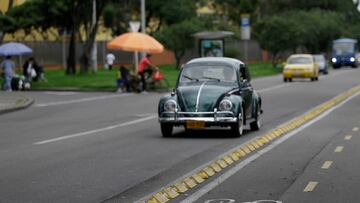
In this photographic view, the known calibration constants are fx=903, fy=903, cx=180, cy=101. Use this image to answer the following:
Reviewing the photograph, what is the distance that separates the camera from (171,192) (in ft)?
35.4

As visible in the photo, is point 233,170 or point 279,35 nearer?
point 233,170

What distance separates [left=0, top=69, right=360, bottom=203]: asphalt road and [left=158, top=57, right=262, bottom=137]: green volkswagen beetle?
365mm

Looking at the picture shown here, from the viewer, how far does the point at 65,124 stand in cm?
2206

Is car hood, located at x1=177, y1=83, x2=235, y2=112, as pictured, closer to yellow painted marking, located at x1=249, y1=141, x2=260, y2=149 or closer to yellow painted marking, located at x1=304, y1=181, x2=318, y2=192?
yellow painted marking, located at x1=249, y1=141, x2=260, y2=149

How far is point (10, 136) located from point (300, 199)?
10015mm

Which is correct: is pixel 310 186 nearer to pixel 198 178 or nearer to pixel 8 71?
pixel 198 178

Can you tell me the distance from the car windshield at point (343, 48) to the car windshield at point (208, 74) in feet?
215

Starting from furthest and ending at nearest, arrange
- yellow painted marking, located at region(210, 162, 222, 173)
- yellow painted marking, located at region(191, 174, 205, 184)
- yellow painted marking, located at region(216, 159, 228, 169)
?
yellow painted marking, located at region(216, 159, 228, 169) → yellow painted marking, located at region(210, 162, 222, 173) → yellow painted marking, located at region(191, 174, 205, 184)

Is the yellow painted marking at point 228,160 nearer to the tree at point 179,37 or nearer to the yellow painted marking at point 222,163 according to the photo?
the yellow painted marking at point 222,163

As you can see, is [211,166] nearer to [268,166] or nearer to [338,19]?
[268,166]

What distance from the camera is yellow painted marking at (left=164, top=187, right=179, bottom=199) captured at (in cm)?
1058

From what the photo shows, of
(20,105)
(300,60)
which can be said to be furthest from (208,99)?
(300,60)

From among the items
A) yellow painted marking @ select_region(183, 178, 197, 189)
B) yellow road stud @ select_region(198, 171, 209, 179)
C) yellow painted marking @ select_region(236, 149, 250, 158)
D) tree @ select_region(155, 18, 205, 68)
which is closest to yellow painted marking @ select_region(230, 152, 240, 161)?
yellow painted marking @ select_region(236, 149, 250, 158)

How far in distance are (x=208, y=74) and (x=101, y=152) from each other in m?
4.28
